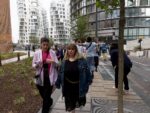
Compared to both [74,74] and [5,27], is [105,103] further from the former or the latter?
[5,27]

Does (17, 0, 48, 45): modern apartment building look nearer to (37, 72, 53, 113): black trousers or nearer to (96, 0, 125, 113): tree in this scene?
(37, 72, 53, 113): black trousers

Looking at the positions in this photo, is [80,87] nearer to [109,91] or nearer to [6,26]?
[109,91]

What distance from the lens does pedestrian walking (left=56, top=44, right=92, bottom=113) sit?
20.7ft

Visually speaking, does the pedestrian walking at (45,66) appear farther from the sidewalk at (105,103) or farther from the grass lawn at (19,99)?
the grass lawn at (19,99)

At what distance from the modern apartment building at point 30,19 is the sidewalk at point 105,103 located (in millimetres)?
146260

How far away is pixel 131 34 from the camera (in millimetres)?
88812

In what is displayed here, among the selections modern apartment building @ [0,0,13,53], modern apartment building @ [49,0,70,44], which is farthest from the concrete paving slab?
modern apartment building @ [49,0,70,44]

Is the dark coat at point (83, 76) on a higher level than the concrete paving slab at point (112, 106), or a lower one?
higher

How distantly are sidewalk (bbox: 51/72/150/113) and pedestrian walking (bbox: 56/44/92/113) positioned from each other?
1.22 meters

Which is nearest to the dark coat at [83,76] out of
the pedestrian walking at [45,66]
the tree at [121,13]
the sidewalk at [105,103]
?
the pedestrian walking at [45,66]

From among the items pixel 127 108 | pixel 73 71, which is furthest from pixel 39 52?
pixel 127 108

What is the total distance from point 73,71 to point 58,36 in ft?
504

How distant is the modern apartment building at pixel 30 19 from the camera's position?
6230 inches

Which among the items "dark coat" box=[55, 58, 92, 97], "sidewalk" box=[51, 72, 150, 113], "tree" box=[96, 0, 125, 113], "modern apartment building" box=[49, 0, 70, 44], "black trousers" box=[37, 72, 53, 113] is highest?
"modern apartment building" box=[49, 0, 70, 44]
